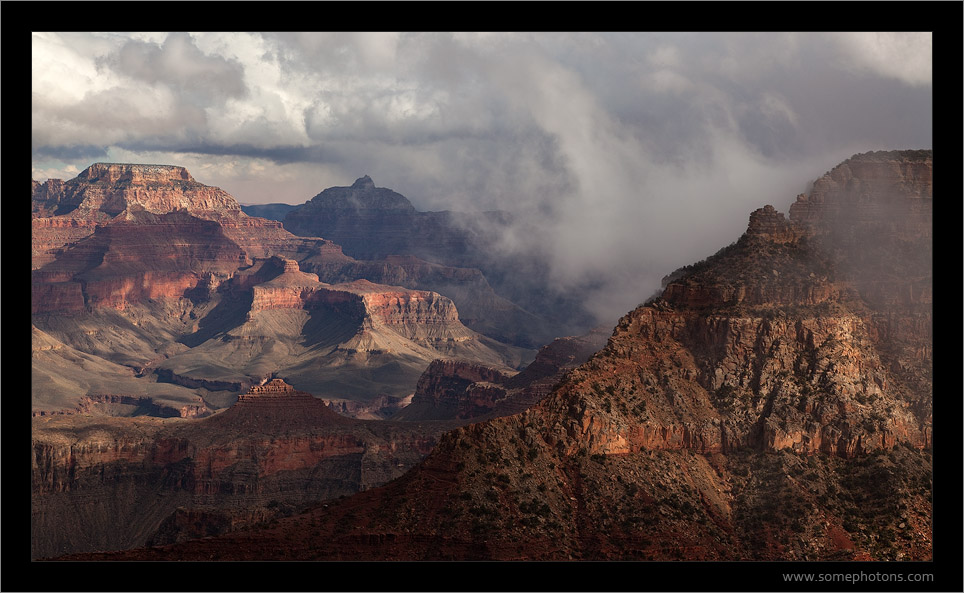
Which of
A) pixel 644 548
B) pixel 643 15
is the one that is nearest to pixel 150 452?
pixel 644 548

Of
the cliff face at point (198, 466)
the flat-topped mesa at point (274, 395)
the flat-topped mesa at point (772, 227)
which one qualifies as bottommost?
the cliff face at point (198, 466)

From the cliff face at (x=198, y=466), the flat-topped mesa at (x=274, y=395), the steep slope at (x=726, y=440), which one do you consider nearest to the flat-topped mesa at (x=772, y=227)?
the steep slope at (x=726, y=440)

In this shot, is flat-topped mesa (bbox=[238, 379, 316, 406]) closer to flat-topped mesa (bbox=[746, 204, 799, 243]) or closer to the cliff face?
the cliff face

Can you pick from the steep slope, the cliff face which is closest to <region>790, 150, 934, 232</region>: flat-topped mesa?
the steep slope

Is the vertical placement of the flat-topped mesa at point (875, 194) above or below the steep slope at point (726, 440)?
above

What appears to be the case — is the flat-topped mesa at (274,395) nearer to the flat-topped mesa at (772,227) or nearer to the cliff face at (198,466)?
the cliff face at (198,466)

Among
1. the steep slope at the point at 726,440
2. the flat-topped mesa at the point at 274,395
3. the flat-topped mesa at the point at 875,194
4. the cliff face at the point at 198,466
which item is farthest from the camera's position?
the flat-topped mesa at the point at 274,395

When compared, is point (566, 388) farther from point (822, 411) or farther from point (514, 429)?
point (822, 411)
